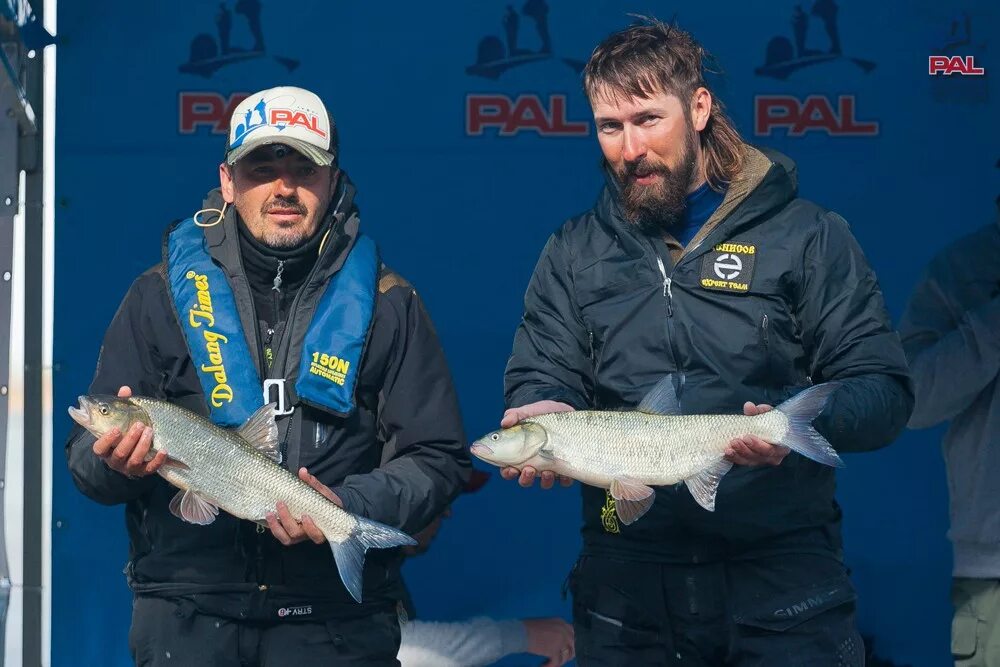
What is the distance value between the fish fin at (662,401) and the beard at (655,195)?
446mm

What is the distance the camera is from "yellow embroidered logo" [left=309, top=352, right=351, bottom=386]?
12.8 ft

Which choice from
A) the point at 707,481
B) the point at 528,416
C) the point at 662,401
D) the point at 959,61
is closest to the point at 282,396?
the point at 528,416

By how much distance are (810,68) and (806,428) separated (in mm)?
2507

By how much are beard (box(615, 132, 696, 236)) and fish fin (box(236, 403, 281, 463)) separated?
1058mm

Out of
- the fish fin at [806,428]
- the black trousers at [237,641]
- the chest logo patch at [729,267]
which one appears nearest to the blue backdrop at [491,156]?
the black trousers at [237,641]

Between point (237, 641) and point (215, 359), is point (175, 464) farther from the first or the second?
point (237, 641)

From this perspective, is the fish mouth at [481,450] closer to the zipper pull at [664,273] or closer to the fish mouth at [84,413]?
the zipper pull at [664,273]

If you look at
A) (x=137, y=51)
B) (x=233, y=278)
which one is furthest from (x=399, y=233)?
(x=233, y=278)

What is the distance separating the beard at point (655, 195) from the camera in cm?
385

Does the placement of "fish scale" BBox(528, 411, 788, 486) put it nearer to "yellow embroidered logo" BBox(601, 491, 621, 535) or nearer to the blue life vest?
"yellow embroidered logo" BBox(601, 491, 621, 535)

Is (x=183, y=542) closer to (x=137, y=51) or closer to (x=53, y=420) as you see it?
(x=53, y=420)

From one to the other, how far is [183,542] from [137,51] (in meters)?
2.24

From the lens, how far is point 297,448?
13.0 ft

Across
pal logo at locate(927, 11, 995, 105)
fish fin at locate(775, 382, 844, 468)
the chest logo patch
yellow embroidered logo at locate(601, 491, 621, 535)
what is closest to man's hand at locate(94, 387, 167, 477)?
yellow embroidered logo at locate(601, 491, 621, 535)
